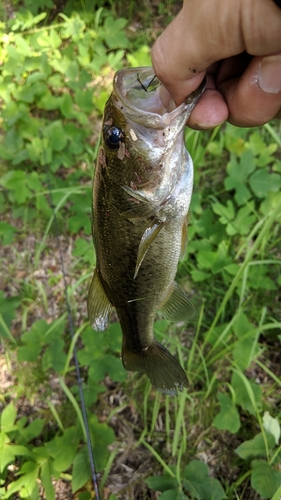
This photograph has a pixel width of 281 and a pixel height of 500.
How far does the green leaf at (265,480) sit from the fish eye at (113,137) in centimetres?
176

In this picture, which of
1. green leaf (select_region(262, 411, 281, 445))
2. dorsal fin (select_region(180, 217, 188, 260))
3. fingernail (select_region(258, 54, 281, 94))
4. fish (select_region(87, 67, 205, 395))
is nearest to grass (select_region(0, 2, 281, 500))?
green leaf (select_region(262, 411, 281, 445))

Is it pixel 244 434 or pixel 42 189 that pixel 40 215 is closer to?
pixel 42 189

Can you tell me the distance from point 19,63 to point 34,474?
325cm

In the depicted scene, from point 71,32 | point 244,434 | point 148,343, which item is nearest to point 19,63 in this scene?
point 71,32

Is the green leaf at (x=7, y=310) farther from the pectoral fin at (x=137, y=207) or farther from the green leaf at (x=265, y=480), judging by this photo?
the green leaf at (x=265, y=480)

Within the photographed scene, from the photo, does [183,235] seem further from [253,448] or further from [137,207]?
[253,448]

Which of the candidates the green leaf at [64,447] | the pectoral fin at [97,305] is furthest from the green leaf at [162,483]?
the pectoral fin at [97,305]

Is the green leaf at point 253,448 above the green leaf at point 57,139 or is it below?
below

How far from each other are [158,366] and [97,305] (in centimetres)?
44

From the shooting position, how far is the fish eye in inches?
47.4

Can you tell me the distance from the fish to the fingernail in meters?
0.19

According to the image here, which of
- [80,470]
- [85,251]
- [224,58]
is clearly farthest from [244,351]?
[224,58]

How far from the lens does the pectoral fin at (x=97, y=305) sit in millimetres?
1548

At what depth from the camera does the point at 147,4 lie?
147 inches
